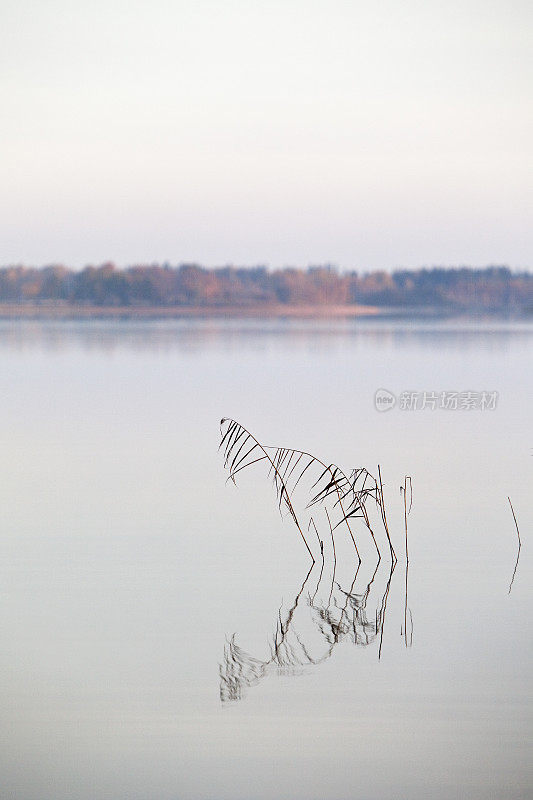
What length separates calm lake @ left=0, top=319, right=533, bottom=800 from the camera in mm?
4160

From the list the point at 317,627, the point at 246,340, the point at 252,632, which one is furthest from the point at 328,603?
the point at 246,340

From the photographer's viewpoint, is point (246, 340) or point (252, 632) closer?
point (252, 632)

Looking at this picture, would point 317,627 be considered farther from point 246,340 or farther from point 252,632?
point 246,340

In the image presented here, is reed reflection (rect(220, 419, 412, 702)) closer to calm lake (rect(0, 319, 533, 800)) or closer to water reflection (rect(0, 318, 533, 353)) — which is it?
calm lake (rect(0, 319, 533, 800))

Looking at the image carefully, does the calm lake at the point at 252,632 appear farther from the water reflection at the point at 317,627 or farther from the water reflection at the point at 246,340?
the water reflection at the point at 246,340

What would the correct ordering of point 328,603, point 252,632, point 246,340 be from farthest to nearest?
point 246,340 → point 328,603 → point 252,632

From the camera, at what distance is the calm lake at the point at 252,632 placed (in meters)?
4.16

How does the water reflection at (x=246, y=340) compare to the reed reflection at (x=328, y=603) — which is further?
the water reflection at (x=246, y=340)

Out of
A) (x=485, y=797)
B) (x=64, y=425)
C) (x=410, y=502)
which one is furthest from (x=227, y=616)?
(x=64, y=425)

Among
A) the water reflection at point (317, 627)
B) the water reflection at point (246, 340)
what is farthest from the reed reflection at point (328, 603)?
the water reflection at point (246, 340)

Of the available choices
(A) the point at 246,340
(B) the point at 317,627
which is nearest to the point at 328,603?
(B) the point at 317,627

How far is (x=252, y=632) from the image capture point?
214 inches

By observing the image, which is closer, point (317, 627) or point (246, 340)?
point (317, 627)

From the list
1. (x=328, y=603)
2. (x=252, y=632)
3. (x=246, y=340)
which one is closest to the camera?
(x=252, y=632)
